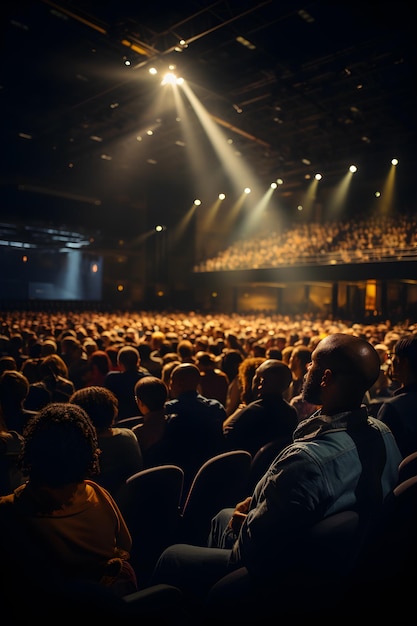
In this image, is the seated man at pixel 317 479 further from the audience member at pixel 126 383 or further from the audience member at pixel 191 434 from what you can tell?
the audience member at pixel 126 383

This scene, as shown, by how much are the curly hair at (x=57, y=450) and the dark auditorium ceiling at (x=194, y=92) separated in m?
11.7

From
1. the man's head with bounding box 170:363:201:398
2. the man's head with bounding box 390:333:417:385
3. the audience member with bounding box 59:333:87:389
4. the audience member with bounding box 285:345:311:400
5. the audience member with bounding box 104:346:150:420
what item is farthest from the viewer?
the audience member with bounding box 59:333:87:389

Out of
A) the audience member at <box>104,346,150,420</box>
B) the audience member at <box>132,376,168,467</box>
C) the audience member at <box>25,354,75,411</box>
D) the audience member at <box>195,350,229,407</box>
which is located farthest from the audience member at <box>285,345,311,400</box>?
the audience member at <box>25,354,75,411</box>

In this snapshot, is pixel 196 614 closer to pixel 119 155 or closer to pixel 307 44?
pixel 307 44

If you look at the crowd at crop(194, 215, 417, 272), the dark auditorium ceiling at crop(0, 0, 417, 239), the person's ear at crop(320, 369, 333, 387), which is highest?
the dark auditorium ceiling at crop(0, 0, 417, 239)

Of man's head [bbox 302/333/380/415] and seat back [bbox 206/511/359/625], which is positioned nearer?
seat back [bbox 206/511/359/625]

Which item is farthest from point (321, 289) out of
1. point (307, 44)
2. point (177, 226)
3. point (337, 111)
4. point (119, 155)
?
point (307, 44)

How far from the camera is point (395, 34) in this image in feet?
37.0

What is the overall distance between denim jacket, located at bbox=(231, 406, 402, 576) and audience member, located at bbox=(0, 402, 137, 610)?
0.55 m

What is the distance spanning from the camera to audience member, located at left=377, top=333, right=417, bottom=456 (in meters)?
2.79

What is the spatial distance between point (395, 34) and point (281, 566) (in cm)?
1349

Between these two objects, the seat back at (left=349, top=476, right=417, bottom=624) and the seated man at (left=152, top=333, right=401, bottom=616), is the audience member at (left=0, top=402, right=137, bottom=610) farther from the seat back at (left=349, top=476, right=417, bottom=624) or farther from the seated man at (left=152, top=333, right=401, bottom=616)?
the seat back at (left=349, top=476, right=417, bottom=624)

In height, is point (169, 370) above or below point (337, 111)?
below

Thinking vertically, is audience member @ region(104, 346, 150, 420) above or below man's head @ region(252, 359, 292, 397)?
Result: below
